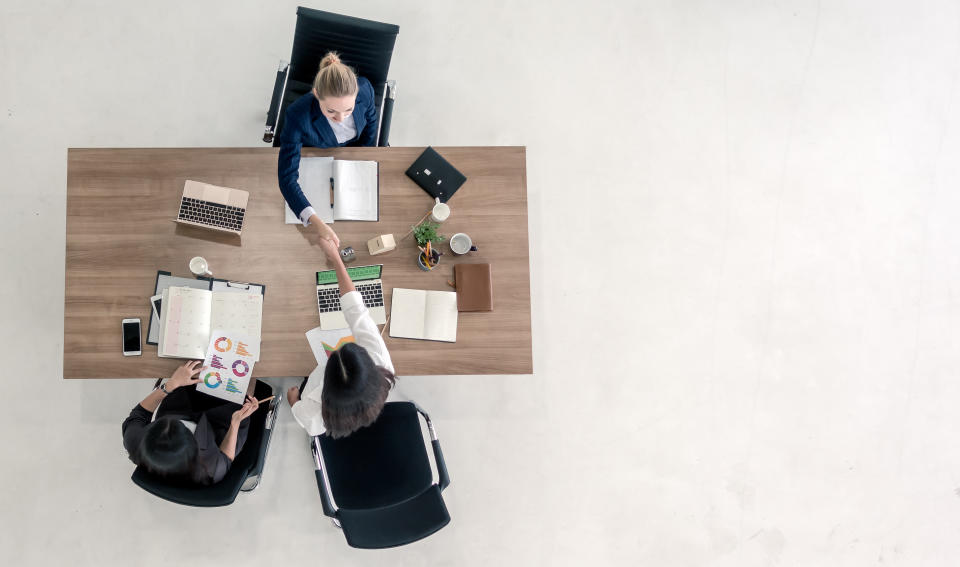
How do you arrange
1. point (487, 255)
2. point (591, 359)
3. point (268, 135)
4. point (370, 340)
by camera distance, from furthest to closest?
point (591, 359)
point (268, 135)
point (487, 255)
point (370, 340)

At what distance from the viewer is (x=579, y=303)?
297cm

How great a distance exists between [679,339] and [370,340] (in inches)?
69.7

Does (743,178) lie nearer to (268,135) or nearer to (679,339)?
(679,339)

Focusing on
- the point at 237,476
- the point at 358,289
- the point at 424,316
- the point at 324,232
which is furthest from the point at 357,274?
the point at 237,476

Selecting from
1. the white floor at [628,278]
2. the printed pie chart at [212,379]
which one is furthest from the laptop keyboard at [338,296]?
the white floor at [628,278]

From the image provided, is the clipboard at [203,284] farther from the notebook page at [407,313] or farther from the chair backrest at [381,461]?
the chair backrest at [381,461]

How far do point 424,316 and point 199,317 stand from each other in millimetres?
826

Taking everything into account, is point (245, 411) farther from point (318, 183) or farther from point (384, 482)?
point (318, 183)

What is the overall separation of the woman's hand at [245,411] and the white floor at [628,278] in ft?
1.90

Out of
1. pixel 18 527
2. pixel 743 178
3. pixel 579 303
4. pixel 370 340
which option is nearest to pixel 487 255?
pixel 370 340

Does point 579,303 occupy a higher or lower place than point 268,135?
lower

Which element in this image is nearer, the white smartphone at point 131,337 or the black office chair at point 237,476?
the black office chair at point 237,476

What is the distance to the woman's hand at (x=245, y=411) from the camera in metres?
2.21

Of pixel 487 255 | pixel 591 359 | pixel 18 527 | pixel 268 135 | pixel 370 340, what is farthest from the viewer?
pixel 591 359
